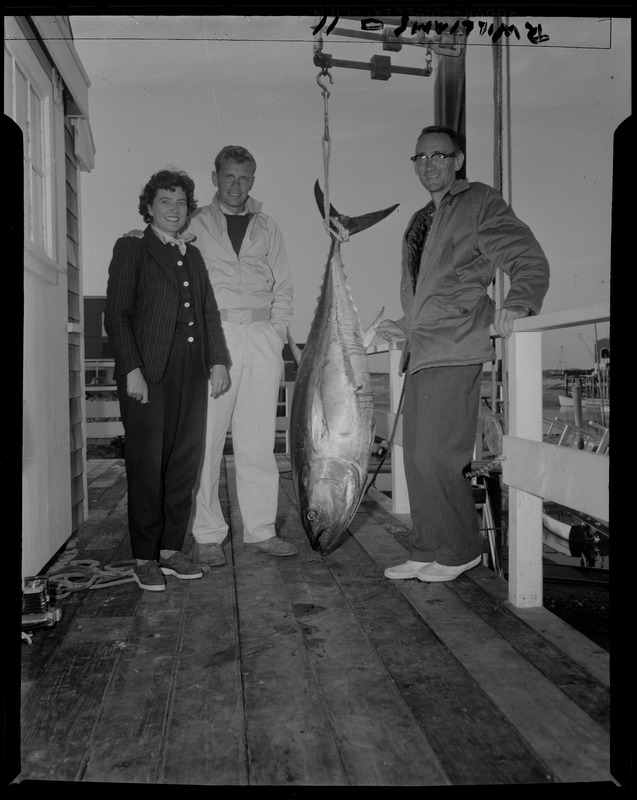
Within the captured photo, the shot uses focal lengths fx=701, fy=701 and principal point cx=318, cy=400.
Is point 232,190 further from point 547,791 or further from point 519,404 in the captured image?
point 547,791

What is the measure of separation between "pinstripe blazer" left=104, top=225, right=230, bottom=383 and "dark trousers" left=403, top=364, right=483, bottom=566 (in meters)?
1.02

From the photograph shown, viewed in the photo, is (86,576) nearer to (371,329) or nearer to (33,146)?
(371,329)

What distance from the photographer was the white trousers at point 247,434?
3133 millimetres

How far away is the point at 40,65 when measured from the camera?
304 cm

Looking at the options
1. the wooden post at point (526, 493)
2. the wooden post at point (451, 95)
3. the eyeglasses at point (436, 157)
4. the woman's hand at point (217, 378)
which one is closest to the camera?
the wooden post at point (526, 493)

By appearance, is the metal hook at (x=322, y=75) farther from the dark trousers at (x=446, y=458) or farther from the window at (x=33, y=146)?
the window at (x=33, y=146)

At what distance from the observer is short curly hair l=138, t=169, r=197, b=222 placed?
111 inches

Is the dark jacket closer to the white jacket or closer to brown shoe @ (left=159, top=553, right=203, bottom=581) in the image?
the white jacket

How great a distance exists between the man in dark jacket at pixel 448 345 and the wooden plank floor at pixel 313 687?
19 cm

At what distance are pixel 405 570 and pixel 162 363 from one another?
123 centimetres

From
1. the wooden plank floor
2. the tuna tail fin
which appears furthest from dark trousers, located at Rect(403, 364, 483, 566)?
the tuna tail fin

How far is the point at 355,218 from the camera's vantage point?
2.50 metres

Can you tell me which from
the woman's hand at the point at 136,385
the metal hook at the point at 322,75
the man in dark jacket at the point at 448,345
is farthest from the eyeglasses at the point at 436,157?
the woman's hand at the point at 136,385

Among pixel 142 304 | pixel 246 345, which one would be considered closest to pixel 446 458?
pixel 246 345
